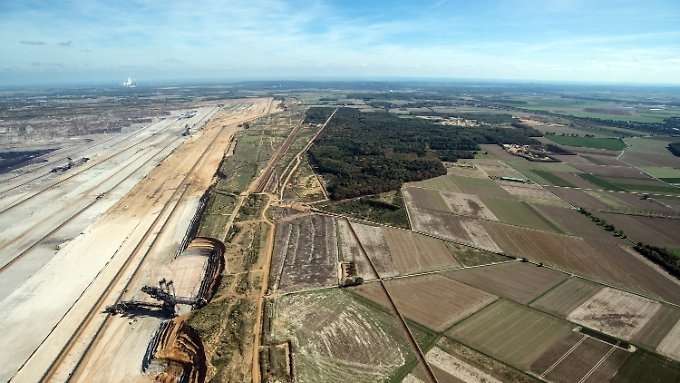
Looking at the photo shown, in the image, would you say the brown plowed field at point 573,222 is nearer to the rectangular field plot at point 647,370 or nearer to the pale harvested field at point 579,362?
the rectangular field plot at point 647,370

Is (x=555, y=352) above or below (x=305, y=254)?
below

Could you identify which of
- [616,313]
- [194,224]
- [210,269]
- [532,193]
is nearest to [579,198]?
[532,193]

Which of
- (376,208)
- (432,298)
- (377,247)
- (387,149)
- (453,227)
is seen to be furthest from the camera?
(387,149)

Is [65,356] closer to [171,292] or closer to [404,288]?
[171,292]

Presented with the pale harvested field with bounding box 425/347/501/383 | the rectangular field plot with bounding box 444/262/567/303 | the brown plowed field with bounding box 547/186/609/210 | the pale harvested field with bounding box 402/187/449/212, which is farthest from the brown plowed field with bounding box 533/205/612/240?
the pale harvested field with bounding box 425/347/501/383

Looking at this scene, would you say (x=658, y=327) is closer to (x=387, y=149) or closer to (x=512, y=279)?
(x=512, y=279)

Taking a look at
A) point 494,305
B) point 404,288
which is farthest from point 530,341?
point 404,288

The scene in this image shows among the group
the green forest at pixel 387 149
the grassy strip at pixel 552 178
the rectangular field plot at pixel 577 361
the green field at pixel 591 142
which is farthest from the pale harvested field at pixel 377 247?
the green field at pixel 591 142

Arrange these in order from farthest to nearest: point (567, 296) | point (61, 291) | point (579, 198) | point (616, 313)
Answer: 1. point (579, 198)
2. point (61, 291)
3. point (567, 296)
4. point (616, 313)

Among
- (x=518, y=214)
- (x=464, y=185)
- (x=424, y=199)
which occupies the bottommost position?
(x=518, y=214)
